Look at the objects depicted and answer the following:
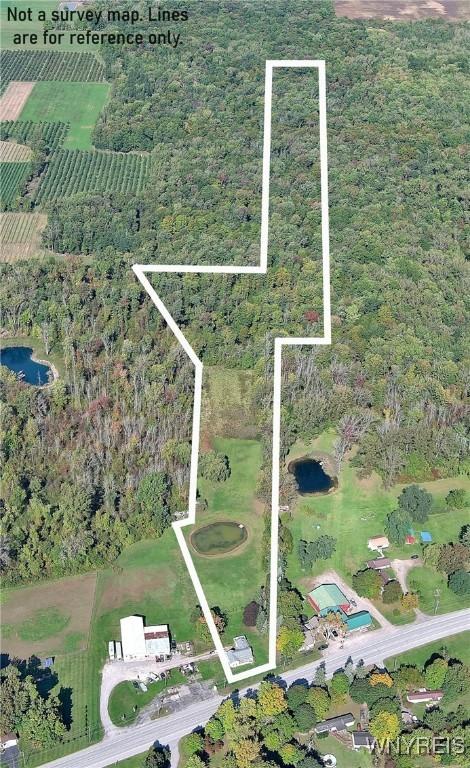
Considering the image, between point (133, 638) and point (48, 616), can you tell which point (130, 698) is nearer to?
point (133, 638)

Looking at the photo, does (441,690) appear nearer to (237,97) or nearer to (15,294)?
(15,294)

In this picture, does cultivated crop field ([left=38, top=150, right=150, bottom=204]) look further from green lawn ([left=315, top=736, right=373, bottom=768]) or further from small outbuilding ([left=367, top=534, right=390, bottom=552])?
green lawn ([left=315, top=736, right=373, bottom=768])

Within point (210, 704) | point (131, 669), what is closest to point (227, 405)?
point (131, 669)

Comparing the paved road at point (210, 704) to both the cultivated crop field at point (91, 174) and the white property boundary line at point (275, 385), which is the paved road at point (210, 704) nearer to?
the white property boundary line at point (275, 385)

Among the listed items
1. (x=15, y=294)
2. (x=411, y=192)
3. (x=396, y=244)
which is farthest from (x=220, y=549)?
(x=411, y=192)

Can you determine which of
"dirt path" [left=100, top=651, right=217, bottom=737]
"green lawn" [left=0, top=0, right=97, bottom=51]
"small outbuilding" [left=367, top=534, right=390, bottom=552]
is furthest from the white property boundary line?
"green lawn" [left=0, top=0, right=97, bottom=51]

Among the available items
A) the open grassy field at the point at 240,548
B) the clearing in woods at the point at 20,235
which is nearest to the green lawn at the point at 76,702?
the open grassy field at the point at 240,548
